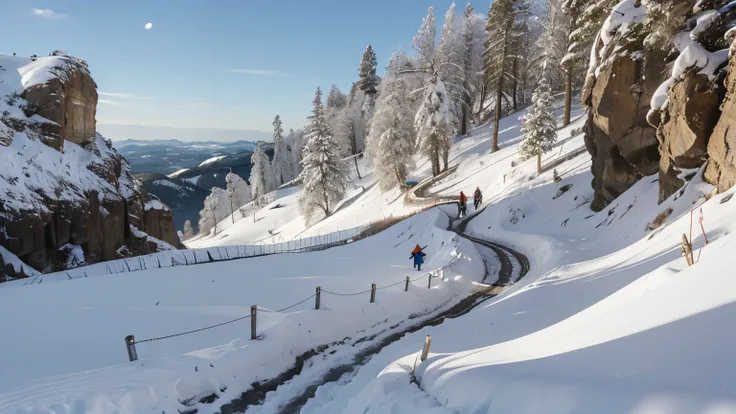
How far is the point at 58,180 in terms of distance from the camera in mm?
21781

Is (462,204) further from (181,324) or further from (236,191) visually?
(236,191)

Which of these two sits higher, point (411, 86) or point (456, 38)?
point (456, 38)

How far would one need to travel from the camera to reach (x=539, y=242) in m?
18.5

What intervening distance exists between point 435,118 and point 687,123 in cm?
2491

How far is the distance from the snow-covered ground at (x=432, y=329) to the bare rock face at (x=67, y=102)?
15.9 m

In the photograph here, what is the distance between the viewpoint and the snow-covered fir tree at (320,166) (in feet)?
130

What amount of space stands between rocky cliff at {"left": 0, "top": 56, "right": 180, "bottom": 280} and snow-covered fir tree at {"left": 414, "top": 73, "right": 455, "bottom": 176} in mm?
25677

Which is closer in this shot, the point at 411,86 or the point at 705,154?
the point at 705,154

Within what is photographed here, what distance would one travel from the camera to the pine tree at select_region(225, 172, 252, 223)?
71.7 m

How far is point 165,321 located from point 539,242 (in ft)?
53.8

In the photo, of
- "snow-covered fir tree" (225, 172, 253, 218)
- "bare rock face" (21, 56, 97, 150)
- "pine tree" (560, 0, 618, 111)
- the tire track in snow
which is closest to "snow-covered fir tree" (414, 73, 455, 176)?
"pine tree" (560, 0, 618, 111)

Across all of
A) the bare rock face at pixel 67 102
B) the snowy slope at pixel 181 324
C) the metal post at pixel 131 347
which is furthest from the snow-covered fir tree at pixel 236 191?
the metal post at pixel 131 347

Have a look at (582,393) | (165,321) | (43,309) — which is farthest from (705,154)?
(43,309)

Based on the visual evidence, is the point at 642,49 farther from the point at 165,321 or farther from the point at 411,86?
the point at 411,86
